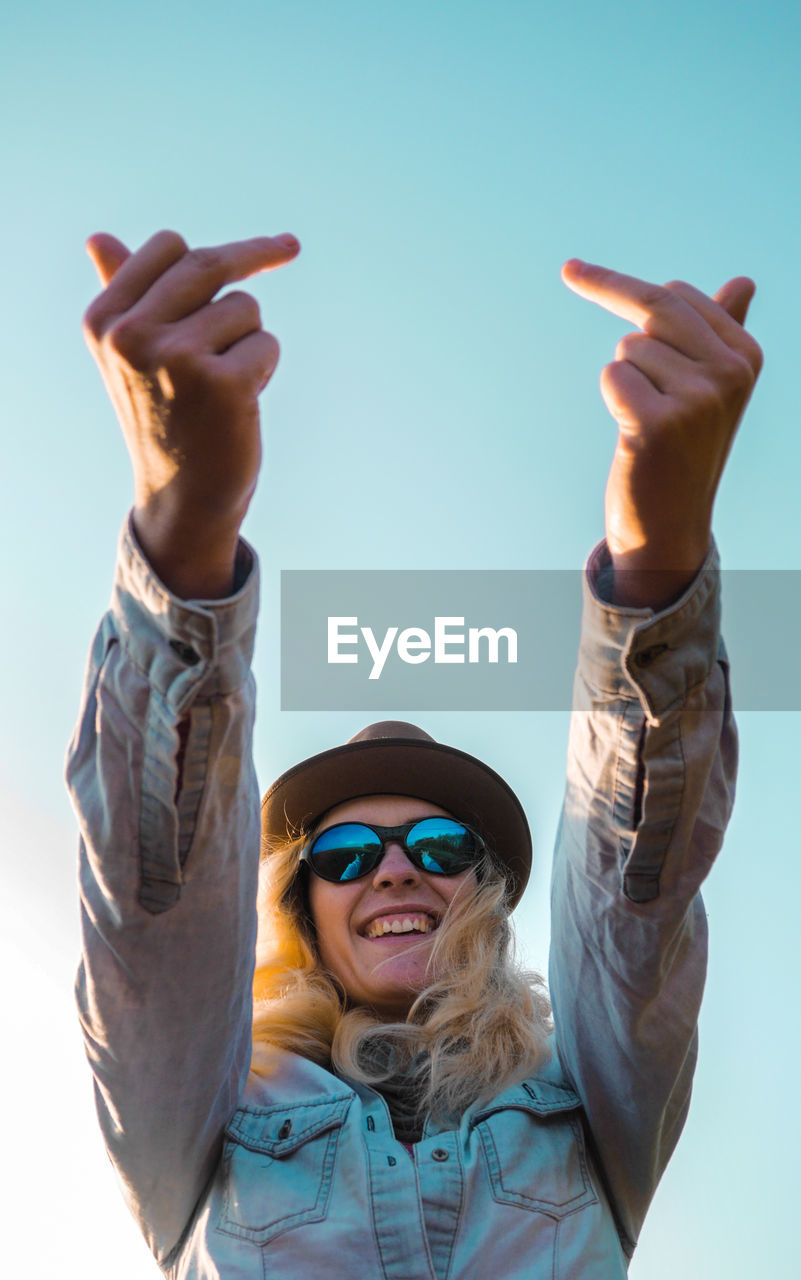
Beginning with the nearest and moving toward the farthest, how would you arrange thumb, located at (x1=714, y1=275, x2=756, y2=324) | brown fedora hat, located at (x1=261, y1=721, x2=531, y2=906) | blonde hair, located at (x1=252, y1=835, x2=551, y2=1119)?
1. thumb, located at (x1=714, y1=275, x2=756, y2=324)
2. blonde hair, located at (x1=252, y1=835, x2=551, y2=1119)
3. brown fedora hat, located at (x1=261, y1=721, x2=531, y2=906)

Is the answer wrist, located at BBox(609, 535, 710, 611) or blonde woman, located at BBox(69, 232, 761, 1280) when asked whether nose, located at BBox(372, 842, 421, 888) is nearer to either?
blonde woman, located at BBox(69, 232, 761, 1280)

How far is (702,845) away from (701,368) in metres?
0.89

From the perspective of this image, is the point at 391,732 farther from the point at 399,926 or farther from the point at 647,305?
the point at 647,305

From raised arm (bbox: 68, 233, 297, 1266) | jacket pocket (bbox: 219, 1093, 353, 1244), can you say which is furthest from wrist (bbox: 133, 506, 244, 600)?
jacket pocket (bbox: 219, 1093, 353, 1244)

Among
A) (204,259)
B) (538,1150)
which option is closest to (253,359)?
(204,259)

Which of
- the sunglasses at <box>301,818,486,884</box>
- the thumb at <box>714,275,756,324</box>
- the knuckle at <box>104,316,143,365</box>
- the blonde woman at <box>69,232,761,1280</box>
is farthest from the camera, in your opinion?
the sunglasses at <box>301,818,486,884</box>

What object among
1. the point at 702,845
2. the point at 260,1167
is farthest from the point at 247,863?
the point at 702,845

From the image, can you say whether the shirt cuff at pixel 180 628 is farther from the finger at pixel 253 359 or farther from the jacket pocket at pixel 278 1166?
the jacket pocket at pixel 278 1166

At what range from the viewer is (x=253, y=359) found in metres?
1.78

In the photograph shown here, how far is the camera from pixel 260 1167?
2447 millimetres

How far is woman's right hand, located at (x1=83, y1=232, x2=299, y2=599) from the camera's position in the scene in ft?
5.74

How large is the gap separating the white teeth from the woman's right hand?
1721mm

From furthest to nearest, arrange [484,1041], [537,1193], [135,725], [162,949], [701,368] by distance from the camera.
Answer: [484,1041]
[537,1193]
[162,949]
[135,725]
[701,368]

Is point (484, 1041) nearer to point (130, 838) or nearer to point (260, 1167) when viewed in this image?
point (260, 1167)
